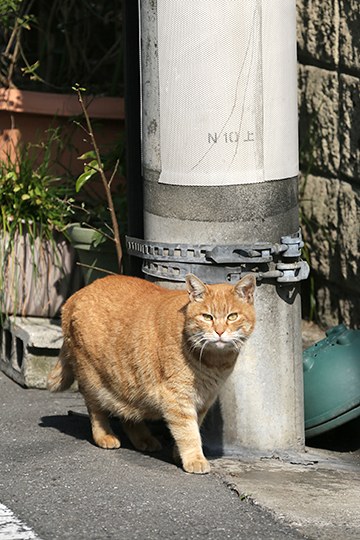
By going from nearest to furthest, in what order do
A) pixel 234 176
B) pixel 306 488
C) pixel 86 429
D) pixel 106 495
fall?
pixel 106 495, pixel 306 488, pixel 234 176, pixel 86 429

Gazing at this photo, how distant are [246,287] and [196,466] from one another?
76 centimetres

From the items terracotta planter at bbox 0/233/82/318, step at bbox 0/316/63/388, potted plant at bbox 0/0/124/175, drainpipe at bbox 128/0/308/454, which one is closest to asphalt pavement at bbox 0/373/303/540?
drainpipe at bbox 128/0/308/454

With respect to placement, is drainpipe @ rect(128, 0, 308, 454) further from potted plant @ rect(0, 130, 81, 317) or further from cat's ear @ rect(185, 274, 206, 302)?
potted plant @ rect(0, 130, 81, 317)

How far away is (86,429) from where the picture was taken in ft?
18.4

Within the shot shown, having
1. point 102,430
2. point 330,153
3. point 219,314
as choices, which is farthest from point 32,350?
point 330,153

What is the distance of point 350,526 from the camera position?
4348 mm

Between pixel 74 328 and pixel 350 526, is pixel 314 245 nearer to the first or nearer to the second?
pixel 74 328

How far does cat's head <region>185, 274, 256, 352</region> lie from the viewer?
4.82 meters

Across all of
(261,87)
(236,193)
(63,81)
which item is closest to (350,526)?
(236,193)

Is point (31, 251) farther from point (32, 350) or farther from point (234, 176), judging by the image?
point (234, 176)

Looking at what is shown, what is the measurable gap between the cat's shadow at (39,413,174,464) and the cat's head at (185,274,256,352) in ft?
2.31

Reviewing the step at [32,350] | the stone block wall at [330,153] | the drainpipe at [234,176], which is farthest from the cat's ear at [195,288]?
the stone block wall at [330,153]

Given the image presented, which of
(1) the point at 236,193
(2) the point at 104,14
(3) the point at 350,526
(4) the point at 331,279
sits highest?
(2) the point at 104,14

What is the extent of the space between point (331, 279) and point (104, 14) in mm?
2653
